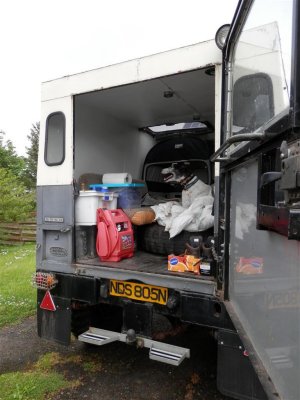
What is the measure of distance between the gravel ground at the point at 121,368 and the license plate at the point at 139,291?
925 mm

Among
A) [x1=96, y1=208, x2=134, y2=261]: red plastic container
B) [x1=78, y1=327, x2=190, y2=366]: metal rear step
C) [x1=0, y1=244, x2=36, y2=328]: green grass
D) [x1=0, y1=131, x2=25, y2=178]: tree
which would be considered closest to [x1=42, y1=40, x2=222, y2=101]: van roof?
[x1=96, y1=208, x2=134, y2=261]: red plastic container

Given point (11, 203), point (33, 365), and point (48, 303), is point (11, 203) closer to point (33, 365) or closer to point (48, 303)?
point (33, 365)

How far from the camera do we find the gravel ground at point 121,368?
3.23 m

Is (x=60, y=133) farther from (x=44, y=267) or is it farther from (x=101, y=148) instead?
(x=44, y=267)

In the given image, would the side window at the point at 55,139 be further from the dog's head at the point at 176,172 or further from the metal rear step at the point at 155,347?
the dog's head at the point at 176,172

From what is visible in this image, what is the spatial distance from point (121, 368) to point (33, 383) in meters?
0.91

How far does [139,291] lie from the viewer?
314 centimetres

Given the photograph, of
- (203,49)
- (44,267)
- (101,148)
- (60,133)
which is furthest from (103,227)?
(203,49)

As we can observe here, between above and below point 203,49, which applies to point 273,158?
below

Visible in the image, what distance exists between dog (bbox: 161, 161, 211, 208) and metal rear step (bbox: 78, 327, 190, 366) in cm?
177

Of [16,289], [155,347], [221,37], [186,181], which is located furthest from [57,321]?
[16,289]

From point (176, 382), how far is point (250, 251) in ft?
7.41

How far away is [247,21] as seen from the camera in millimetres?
1940

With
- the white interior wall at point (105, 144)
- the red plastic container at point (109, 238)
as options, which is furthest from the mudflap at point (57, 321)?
the white interior wall at point (105, 144)
